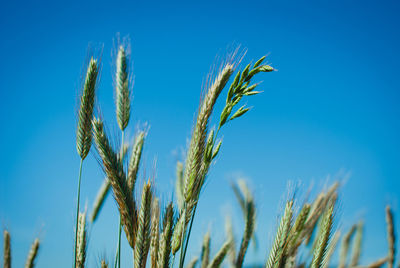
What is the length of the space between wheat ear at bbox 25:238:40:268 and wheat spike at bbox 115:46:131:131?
1.26 metres

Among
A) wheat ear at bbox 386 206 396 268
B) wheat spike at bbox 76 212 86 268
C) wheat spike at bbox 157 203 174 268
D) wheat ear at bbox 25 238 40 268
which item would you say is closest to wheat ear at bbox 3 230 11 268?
wheat ear at bbox 25 238 40 268

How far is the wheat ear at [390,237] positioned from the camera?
3.39m

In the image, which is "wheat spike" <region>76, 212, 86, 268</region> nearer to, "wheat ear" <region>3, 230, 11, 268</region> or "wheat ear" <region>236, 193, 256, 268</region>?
"wheat ear" <region>3, 230, 11, 268</region>

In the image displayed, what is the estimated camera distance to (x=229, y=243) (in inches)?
113

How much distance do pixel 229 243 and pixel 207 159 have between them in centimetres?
146

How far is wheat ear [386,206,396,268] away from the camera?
11.1 feet

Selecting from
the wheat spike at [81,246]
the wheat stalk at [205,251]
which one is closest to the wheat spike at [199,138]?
the wheat spike at [81,246]

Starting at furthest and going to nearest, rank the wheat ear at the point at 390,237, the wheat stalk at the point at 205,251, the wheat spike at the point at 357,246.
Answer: the wheat spike at the point at 357,246, the wheat ear at the point at 390,237, the wheat stalk at the point at 205,251

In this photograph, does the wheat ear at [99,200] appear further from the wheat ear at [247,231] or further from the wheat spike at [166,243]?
the wheat spike at [166,243]

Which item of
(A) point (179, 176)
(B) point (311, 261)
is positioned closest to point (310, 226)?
(B) point (311, 261)

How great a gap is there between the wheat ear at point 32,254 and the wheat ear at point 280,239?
5.92 feet

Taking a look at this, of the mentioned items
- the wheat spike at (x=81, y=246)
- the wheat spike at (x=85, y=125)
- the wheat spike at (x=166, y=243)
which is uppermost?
the wheat spike at (x=85, y=125)

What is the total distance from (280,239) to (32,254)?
1926 millimetres

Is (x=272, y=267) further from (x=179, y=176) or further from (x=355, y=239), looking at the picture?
(x=355, y=239)
